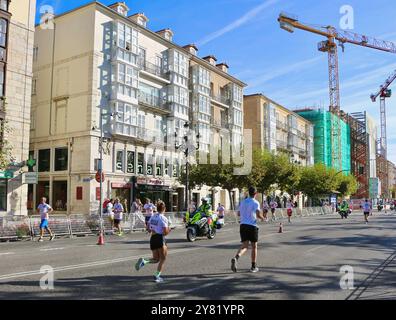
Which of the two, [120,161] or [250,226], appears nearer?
[250,226]

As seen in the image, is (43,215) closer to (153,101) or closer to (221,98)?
(153,101)

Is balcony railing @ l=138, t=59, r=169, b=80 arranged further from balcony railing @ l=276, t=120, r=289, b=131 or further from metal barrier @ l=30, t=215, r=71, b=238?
balcony railing @ l=276, t=120, r=289, b=131

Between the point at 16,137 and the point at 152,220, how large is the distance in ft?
79.6

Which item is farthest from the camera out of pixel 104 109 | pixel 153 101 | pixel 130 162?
pixel 153 101

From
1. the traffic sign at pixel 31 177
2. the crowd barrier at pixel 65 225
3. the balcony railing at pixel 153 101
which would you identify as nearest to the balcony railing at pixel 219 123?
the balcony railing at pixel 153 101

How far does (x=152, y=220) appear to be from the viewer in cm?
888

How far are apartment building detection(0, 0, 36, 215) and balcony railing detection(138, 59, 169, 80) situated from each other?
1119 centimetres

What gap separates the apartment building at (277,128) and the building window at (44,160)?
103ft

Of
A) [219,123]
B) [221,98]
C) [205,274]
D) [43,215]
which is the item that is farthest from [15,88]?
[221,98]

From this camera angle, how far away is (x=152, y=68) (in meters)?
41.8

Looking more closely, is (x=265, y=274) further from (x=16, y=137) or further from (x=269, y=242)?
(x=16, y=137)

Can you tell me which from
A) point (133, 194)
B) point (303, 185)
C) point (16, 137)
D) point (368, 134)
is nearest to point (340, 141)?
point (368, 134)

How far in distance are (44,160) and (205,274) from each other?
31.3 m

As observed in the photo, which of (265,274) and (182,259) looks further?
(182,259)
